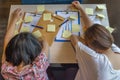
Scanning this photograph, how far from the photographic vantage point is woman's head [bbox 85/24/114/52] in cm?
147

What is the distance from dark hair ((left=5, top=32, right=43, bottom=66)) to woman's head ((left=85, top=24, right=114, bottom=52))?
1.17 feet

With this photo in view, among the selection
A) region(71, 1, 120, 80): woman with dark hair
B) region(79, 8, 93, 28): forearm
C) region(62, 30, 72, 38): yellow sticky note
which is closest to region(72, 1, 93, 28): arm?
region(79, 8, 93, 28): forearm

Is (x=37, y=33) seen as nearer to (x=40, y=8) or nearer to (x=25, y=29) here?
(x=25, y=29)

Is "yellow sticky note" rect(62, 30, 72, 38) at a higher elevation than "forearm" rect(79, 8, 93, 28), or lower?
lower

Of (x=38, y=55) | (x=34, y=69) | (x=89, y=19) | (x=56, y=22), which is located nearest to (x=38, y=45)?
(x=38, y=55)

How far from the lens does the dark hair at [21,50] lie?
149cm

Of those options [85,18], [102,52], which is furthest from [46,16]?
[102,52]

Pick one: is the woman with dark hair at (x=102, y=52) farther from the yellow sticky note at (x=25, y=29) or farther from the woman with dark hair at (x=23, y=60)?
the yellow sticky note at (x=25, y=29)

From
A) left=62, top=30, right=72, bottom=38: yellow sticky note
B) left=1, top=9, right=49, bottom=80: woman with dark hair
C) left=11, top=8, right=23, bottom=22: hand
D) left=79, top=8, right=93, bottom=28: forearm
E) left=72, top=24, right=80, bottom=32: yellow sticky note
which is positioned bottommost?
left=1, top=9, right=49, bottom=80: woman with dark hair

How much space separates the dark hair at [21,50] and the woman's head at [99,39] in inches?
14.0

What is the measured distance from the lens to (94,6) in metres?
1.97

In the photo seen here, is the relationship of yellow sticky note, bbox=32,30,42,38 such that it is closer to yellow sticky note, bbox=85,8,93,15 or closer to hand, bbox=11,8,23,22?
hand, bbox=11,8,23,22

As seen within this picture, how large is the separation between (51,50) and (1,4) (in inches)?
64.6

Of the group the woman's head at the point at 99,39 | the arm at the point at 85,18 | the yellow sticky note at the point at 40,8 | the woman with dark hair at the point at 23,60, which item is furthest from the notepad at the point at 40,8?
the woman's head at the point at 99,39
